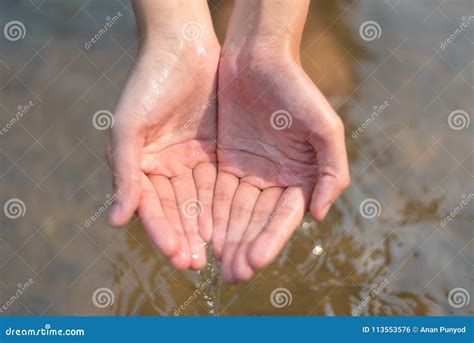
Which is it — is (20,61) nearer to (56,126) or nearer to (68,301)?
(56,126)

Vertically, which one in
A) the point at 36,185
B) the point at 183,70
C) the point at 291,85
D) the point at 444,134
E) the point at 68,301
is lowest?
the point at 68,301

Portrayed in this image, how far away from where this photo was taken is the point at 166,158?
316 cm

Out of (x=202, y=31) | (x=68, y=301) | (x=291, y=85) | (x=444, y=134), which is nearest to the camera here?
(x=291, y=85)

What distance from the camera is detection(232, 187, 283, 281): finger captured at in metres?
2.69

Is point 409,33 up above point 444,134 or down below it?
above

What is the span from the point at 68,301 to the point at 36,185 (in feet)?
2.90

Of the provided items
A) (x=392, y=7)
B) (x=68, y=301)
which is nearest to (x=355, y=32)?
(x=392, y=7)

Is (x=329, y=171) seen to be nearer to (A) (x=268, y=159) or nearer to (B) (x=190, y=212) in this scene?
(A) (x=268, y=159)

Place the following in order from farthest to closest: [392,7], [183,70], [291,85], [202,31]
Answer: [392,7] < [202,31] < [183,70] < [291,85]

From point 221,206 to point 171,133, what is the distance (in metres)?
0.53

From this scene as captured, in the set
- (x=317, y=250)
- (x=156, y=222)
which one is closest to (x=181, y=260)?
(x=156, y=222)

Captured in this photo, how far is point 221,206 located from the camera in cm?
302

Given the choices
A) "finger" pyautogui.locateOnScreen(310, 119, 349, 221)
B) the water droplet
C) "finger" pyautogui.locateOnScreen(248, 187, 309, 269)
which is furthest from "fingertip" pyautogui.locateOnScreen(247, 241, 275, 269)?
the water droplet

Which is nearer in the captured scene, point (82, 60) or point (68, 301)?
point (68, 301)
